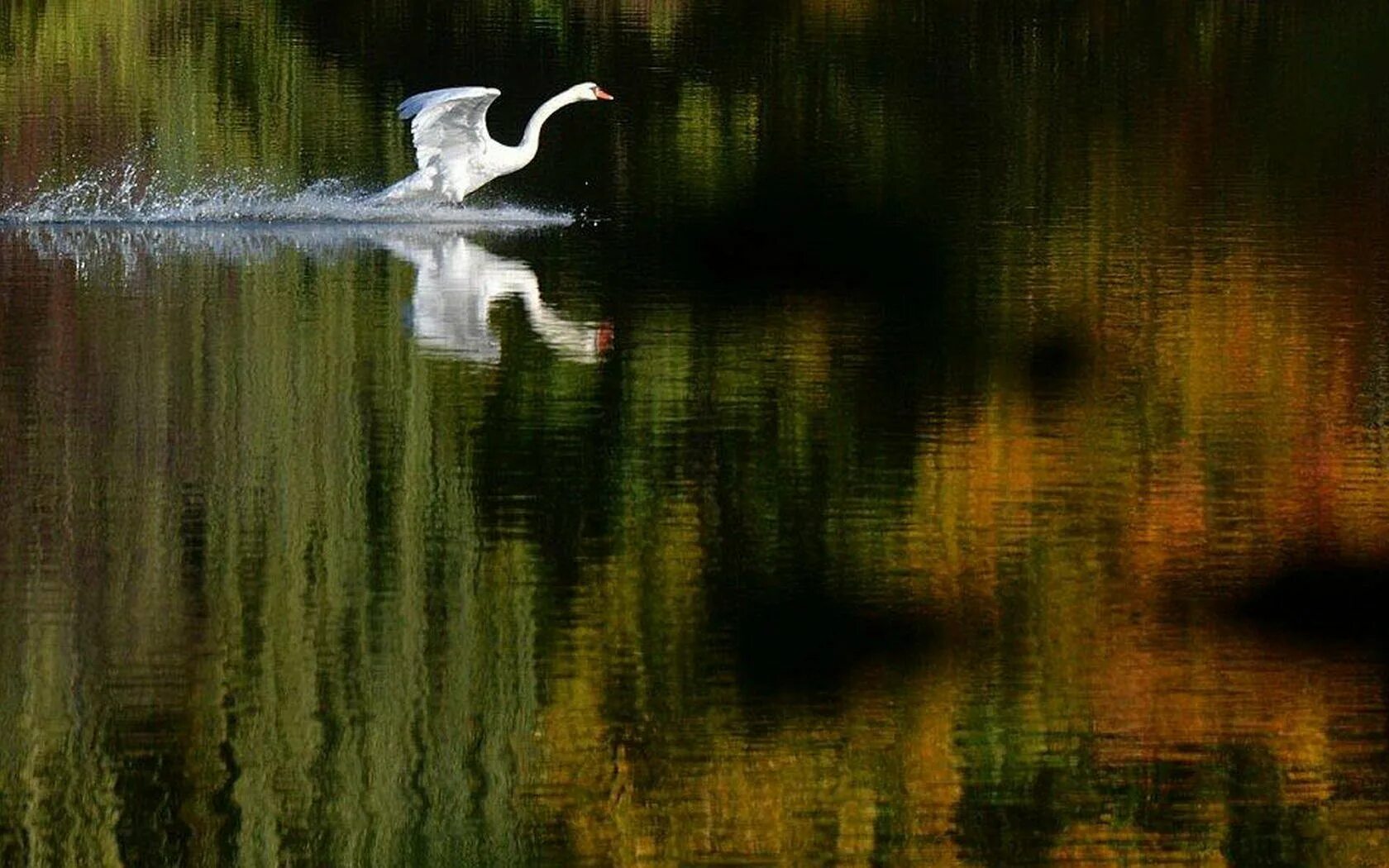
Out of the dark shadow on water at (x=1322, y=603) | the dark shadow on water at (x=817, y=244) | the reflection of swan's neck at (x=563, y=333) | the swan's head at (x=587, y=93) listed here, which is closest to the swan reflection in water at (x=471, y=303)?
the reflection of swan's neck at (x=563, y=333)

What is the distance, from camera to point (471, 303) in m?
16.5

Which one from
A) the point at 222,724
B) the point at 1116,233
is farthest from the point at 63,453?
the point at 1116,233

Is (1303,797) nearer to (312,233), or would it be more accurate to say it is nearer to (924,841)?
(924,841)

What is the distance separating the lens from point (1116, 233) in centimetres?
2016

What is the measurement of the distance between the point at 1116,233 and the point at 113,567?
10500 millimetres

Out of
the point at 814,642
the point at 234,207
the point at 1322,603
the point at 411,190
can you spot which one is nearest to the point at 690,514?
the point at 814,642

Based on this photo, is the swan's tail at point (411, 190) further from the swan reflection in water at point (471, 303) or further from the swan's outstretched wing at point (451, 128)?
the swan reflection in water at point (471, 303)

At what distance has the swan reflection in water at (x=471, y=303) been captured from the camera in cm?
1530

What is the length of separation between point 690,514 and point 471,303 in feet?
15.7

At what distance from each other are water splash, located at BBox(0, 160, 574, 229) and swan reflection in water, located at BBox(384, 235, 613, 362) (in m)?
0.76

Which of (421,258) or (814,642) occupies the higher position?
(421,258)

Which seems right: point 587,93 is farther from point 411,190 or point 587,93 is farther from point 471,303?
point 471,303

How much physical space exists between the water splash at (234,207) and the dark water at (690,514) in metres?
0.06

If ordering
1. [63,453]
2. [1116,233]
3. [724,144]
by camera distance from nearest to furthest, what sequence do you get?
[63,453] → [1116,233] → [724,144]
